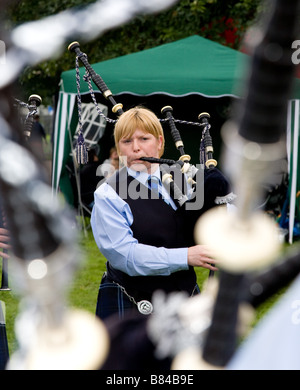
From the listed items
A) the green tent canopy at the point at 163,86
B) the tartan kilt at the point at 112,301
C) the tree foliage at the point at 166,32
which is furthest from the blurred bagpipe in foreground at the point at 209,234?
the tree foliage at the point at 166,32

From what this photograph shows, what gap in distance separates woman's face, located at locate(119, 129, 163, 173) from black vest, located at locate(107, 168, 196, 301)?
60 mm

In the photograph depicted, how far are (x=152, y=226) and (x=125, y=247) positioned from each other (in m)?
0.15

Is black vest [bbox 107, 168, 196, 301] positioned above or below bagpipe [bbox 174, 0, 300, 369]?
below

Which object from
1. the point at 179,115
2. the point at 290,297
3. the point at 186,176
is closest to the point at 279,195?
the point at 179,115

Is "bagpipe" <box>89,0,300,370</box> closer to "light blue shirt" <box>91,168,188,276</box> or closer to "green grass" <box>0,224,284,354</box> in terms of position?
"light blue shirt" <box>91,168,188,276</box>

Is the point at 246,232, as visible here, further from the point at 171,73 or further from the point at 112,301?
the point at 171,73

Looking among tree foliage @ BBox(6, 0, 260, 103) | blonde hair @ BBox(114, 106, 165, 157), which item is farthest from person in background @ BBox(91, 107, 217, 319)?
tree foliage @ BBox(6, 0, 260, 103)

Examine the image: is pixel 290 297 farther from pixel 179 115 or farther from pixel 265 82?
pixel 179 115

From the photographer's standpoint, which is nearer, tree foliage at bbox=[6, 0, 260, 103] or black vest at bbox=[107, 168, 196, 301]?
black vest at bbox=[107, 168, 196, 301]

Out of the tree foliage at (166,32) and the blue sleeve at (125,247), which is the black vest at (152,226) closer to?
the blue sleeve at (125,247)

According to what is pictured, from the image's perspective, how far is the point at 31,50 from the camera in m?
0.28

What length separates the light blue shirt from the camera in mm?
1729

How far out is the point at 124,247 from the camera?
1.75 metres

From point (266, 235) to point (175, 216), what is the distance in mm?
1585
